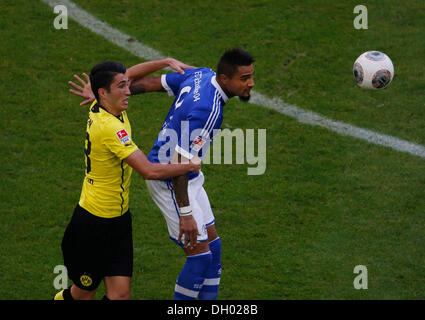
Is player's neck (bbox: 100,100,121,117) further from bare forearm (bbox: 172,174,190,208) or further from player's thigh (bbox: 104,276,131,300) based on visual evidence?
player's thigh (bbox: 104,276,131,300)

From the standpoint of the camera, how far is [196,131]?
6488mm

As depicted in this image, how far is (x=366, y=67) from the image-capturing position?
8.66 meters

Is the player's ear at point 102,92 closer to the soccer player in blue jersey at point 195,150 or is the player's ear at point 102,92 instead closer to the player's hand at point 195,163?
the soccer player in blue jersey at point 195,150

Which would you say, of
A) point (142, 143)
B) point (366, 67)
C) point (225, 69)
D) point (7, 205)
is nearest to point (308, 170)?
point (366, 67)

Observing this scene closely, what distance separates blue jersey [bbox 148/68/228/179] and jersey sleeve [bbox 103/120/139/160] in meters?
0.48

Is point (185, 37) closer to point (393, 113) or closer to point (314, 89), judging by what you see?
point (314, 89)

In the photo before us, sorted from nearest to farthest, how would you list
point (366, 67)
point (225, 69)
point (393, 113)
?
point (225, 69) → point (366, 67) → point (393, 113)

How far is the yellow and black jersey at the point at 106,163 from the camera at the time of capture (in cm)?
630

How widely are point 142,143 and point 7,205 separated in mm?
1922

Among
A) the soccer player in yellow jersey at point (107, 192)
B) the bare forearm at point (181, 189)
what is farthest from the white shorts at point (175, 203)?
the soccer player in yellow jersey at point (107, 192)

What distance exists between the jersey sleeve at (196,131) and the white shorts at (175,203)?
56 cm

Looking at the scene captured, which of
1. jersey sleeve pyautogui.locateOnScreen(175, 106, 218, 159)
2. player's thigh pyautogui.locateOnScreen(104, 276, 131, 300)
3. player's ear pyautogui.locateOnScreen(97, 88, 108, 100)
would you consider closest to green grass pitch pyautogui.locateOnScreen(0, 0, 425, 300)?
player's thigh pyautogui.locateOnScreen(104, 276, 131, 300)

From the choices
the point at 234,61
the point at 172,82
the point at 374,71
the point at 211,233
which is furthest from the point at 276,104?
the point at 234,61

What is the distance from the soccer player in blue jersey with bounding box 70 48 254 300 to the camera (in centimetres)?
655
